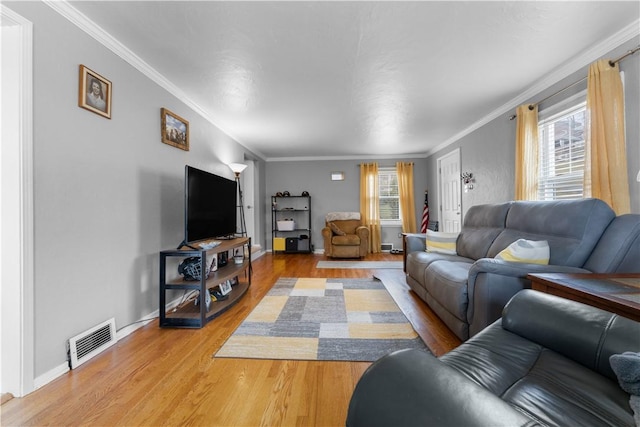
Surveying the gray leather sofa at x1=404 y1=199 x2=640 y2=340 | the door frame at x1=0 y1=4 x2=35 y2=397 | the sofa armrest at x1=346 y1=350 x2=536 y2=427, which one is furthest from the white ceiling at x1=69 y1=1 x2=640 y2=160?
the sofa armrest at x1=346 y1=350 x2=536 y2=427

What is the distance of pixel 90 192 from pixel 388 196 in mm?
5529

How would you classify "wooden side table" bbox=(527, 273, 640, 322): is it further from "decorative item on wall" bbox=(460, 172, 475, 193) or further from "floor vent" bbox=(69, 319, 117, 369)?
"decorative item on wall" bbox=(460, 172, 475, 193)

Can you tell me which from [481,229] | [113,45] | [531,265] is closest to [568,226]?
[531,265]

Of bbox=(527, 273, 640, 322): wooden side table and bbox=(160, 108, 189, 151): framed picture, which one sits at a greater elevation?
bbox=(160, 108, 189, 151): framed picture

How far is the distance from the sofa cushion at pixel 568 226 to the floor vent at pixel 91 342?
10.3 ft

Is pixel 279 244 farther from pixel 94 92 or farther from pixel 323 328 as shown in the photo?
pixel 94 92

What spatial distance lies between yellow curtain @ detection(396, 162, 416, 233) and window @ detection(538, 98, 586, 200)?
3.22 metres

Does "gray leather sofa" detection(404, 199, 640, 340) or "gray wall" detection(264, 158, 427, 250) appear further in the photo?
"gray wall" detection(264, 158, 427, 250)

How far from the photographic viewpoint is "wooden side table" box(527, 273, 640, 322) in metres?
0.98

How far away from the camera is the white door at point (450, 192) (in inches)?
190

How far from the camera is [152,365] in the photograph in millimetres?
1665

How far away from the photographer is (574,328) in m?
0.89

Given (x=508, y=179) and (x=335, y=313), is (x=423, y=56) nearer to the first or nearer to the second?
(x=508, y=179)

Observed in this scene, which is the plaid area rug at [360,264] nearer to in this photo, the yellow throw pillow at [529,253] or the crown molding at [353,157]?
the crown molding at [353,157]
